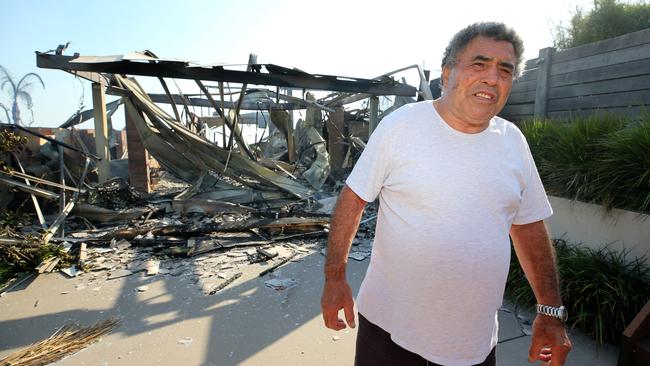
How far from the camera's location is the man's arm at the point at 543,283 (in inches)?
63.3

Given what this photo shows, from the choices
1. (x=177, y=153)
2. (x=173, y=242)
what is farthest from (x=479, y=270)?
(x=177, y=153)

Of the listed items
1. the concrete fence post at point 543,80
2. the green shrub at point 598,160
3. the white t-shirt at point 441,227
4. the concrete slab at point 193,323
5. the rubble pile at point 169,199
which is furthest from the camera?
the concrete fence post at point 543,80

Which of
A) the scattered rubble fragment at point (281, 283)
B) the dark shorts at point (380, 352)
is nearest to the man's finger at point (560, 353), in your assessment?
the dark shorts at point (380, 352)

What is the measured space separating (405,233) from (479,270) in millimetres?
314

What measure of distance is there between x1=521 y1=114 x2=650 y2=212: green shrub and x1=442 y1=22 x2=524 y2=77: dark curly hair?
2128mm

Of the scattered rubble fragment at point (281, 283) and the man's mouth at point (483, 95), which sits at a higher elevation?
the man's mouth at point (483, 95)

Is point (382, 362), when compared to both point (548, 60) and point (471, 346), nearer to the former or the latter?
point (471, 346)

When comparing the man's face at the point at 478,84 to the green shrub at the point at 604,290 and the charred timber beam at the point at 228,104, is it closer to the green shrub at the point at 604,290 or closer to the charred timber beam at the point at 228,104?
the green shrub at the point at 604,290

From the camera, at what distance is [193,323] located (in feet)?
10.3

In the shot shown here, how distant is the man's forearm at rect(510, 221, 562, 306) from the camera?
1.63 meters

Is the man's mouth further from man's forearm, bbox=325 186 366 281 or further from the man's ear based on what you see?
man's forearm, bbox=325 186 366 281

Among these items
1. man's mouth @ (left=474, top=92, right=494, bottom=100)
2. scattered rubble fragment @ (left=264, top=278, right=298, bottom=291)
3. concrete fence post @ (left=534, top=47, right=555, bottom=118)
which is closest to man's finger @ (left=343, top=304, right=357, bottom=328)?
man's mouth @ (left=474, top=92, right=494, bottom=100)

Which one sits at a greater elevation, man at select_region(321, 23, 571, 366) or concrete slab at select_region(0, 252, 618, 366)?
man at select_region(321, 23, 571, 366)

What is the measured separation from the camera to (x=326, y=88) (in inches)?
277
